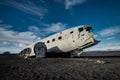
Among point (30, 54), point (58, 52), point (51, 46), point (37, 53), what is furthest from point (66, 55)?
point (30, 54)

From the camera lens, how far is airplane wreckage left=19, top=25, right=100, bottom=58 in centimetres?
2083

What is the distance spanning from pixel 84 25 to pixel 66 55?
24.9 feet

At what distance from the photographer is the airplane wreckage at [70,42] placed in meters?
20.8

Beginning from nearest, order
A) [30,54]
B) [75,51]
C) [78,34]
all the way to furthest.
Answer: [78,34], [75,51], [30,54]

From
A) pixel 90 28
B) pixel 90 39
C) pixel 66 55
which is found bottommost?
pixel 66 55

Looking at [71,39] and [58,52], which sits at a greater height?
[71,39]

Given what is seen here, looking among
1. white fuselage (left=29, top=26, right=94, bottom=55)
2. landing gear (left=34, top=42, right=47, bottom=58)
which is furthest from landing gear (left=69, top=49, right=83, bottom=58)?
landing gear (left=34, top=42, right=47, bottom=58)

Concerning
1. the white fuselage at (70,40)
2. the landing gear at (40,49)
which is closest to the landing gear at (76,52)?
the white fuselage at (70,40)

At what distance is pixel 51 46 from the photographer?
26.2m

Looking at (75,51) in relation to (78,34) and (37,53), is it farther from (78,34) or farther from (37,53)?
(37,53)

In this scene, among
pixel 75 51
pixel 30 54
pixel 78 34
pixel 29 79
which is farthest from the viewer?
pixel 30 54

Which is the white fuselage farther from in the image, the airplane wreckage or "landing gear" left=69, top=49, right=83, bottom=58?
"landing gear" left=69, top=49, right=83, bottom=58

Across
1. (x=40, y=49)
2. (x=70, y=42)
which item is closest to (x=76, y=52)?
(x=70, y=42)

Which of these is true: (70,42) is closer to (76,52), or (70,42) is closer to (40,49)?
(76,52)
